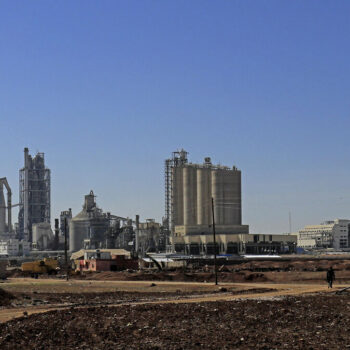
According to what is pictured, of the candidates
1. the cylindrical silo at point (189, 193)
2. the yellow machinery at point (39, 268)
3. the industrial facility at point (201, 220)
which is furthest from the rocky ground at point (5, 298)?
the cylindrical silo at point (189, 193)

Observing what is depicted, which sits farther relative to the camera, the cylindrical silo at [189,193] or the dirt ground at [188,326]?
the cylindrical silo at [189,193]

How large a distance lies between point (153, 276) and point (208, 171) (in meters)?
92.7

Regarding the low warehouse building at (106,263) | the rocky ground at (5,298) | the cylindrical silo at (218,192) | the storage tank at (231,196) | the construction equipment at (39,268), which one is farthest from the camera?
the storage tank at (231,196)

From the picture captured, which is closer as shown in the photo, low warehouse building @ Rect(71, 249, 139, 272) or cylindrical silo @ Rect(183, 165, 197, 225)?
low warehouse building @ Rect(71, 249, 139, 272)

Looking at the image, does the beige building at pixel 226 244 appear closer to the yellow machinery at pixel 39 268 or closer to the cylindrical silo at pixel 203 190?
the cylindrical silo at pixel 203 190

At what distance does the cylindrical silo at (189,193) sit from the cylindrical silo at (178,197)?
1174 mm

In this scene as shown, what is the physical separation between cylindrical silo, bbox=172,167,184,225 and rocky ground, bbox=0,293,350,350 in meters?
138

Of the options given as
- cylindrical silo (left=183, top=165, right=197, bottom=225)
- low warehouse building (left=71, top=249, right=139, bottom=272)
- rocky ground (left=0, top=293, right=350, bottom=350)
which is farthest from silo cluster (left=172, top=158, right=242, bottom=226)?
rocky ground (left=0, top=293, right=350, bottom=350)

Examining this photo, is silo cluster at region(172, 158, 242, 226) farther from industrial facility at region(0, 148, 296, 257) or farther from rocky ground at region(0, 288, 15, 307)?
rocky ground at region(0, 288, 15, 307)

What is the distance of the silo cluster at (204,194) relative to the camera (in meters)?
167

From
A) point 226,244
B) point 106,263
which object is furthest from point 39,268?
point 226,244

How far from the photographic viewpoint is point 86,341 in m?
23.8

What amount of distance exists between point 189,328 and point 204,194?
144370 millimetres

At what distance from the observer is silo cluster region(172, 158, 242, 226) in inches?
6585
